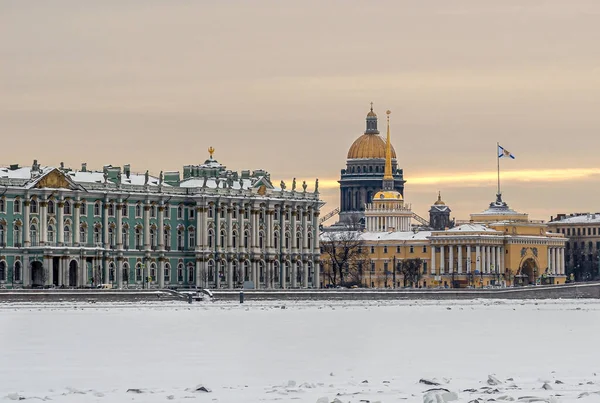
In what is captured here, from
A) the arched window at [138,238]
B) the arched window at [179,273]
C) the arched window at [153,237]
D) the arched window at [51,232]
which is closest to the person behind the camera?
the arched window at [51,232]

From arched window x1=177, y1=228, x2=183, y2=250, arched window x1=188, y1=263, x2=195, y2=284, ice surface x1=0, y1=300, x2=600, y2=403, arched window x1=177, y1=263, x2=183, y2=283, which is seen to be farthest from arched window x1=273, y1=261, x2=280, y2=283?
ice surface x1=0, y1=300, x2=600, y2=403

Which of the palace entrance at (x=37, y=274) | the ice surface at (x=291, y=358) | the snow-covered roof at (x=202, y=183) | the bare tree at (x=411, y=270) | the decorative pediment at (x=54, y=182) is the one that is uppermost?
the snow-covered roof at (x=202, y=183)

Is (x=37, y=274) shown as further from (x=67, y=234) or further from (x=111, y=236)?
(x=111, y=236)

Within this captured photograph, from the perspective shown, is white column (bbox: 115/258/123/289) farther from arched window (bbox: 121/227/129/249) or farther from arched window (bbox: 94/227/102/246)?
arched window (bbox: 94/227/102/246)

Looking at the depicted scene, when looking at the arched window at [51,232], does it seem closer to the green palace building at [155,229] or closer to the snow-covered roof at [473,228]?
the green palace building at [155,229]

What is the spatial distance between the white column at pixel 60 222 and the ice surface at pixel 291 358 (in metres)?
41.0

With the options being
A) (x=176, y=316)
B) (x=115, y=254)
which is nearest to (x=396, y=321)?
(x=176, y=316)

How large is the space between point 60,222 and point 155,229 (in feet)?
34.0

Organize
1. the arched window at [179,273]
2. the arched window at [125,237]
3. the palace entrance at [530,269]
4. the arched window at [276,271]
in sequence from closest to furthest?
the arched window at [125,237]
the arched window at [179,273]
the arched window at [276,271]
the palace entrance at [530,269]

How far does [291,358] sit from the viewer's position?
47.7 metres

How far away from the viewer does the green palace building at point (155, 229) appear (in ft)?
388

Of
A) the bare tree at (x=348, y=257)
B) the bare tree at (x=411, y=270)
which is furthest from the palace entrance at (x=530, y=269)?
the bare tree at (x=348, y=257)

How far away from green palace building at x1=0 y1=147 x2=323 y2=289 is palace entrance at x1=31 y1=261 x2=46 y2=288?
9cm

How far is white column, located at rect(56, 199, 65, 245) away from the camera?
4732 inches
